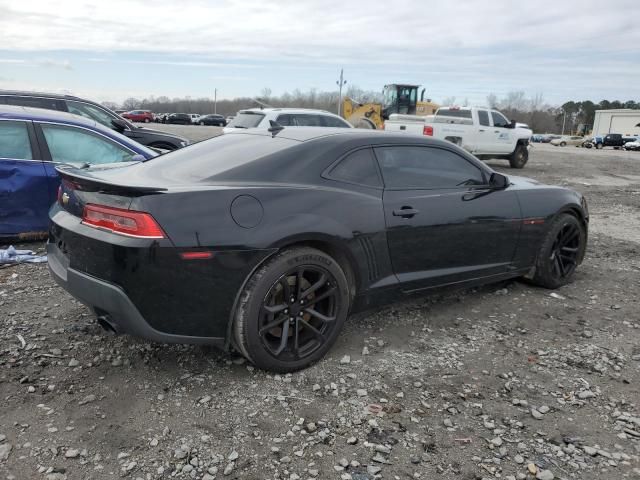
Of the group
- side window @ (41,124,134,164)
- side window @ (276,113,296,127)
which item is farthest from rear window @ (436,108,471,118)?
side window @ (41,124,134,164)

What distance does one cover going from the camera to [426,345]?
3771 millimetres

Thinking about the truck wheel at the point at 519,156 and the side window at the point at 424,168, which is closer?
the side window at the point at 424,168

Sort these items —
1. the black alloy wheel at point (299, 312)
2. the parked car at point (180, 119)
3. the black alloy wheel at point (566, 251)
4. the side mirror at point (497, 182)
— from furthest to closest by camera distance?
the parked car at point (180, 119)
the black alloy wheel at point (566, 251)
the side mirror at point (497, 182)
the black alloy wheel at point (299, 312)

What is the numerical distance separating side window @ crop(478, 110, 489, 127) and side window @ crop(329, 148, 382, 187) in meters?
15.0

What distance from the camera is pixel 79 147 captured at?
19.0 ft

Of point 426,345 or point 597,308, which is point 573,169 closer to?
point 597,308

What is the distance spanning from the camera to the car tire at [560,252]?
485 centimetres

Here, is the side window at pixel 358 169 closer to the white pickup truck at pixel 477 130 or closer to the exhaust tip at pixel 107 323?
the exhaust tip at pixel 107 323

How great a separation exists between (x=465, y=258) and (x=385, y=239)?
2.96 feet

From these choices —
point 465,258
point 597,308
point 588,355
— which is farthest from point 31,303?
point 597,308

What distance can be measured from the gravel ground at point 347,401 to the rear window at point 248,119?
8.85 metres

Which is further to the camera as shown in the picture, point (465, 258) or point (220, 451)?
point (465, 258)

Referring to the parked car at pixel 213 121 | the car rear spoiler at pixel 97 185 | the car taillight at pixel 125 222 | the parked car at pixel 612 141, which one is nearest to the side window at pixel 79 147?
the car rear spoiler at pixel 97 185

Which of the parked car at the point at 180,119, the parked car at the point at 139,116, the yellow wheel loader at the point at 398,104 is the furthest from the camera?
the parked car at the point at 180,119
